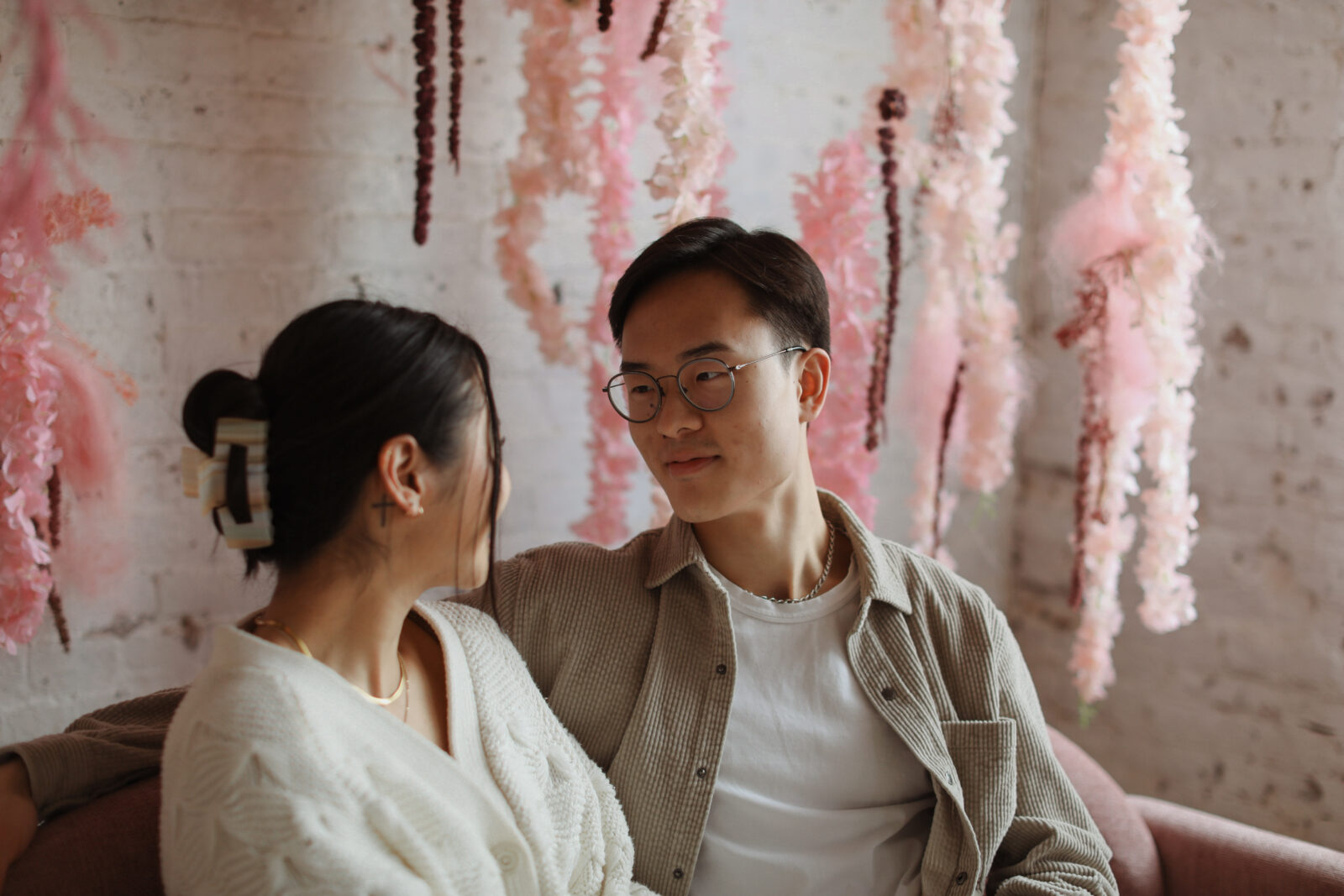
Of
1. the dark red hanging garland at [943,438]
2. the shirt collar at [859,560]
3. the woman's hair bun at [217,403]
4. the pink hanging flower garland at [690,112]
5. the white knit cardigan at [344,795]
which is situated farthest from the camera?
the dark red hanging garland at [943,438]

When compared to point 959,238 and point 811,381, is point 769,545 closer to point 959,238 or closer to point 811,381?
point 811,381

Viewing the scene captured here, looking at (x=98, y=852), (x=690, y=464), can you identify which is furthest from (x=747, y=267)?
(x=98, y=852)

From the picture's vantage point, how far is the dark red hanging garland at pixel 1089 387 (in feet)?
6.54

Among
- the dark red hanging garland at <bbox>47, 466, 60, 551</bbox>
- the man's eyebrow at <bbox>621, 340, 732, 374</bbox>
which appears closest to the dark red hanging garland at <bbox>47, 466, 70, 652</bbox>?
the dark red hanging garland at <bbox>47, 466, 60, 551</bbox>

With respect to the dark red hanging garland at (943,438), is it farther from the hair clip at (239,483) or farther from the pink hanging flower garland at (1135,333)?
the hair clip at (239,483)

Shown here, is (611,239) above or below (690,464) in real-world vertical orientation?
above

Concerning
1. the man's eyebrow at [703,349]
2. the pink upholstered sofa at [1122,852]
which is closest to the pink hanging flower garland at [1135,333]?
the pink upholstered sofa at [1122,852]

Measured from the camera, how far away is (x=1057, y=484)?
8.71 ft

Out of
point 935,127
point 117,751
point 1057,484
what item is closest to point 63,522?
point 117,751

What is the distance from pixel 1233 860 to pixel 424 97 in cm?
173

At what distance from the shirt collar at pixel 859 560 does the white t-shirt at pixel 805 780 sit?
5 centimetres

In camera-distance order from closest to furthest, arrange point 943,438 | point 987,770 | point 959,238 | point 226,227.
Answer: point 987,770
point 226,227
point 959,238
point 943,438

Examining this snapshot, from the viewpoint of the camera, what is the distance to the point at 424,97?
1.49m

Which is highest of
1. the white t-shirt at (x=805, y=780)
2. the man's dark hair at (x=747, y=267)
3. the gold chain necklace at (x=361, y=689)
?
the man's dark hair at (x=747, y=267)
